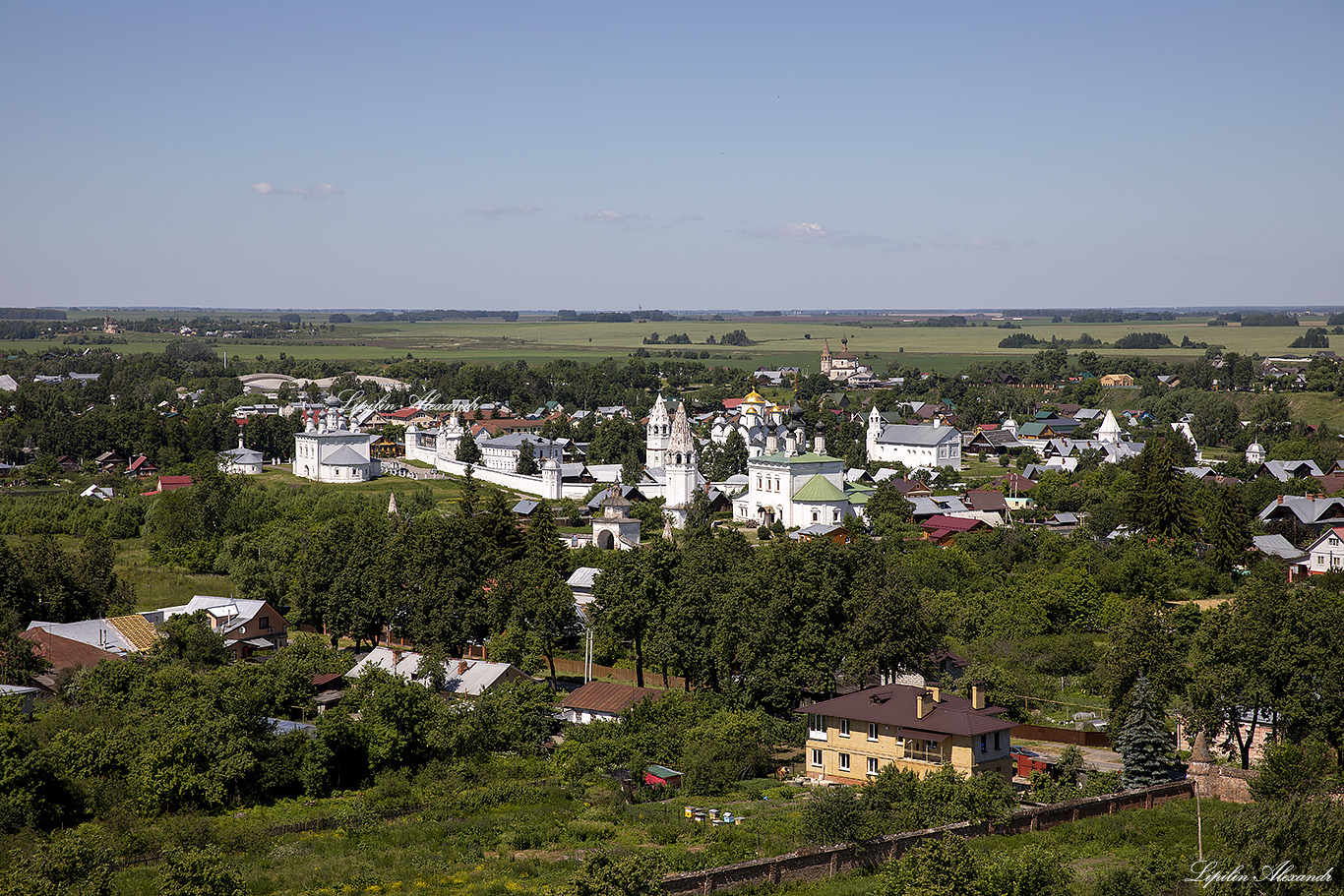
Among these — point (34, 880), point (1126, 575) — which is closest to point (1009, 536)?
point (1126, 575)

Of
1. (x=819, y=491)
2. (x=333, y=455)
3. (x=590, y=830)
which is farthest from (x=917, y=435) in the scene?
(x=590, y=830)

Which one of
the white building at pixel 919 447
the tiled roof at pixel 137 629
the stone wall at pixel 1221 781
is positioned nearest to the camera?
the stone wall at pixel 1221 781

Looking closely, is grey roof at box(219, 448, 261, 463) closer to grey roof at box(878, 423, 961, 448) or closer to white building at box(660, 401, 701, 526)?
white building at box(660, 401, 701, 526)

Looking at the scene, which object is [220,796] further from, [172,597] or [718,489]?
[718,489]

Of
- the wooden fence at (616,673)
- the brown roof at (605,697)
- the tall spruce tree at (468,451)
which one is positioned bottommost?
the wooden fence at (616,673)

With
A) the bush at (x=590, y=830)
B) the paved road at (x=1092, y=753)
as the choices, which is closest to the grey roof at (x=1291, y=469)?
the paved road at (x=1092, y=753)

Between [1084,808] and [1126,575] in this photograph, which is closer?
[1084,808]

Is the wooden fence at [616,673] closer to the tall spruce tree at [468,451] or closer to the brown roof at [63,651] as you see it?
the brown roof at [63,651]
